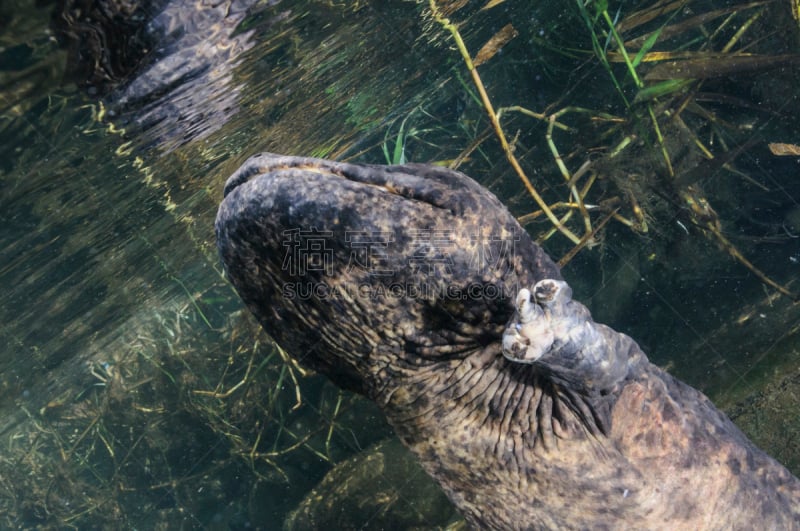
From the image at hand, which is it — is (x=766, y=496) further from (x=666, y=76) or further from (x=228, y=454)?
(x=228, y=454)

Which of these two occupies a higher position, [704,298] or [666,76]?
[666,76]

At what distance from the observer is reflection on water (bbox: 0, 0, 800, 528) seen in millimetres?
5254

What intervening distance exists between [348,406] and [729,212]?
5.86 meters

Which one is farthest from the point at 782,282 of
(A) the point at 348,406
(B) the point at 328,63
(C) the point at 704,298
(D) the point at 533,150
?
(B) the point at 328,63

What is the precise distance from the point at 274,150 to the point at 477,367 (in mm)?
7837

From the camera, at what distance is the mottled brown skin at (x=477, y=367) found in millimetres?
2176

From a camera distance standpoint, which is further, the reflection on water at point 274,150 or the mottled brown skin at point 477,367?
the reflection on water at point 274,150

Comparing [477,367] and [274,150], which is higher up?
[477,367]

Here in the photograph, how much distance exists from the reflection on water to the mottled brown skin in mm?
2437

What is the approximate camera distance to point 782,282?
744 cm

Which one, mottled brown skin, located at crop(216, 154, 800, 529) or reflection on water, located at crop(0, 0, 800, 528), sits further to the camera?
reflection on water, located at crop(0, 0, 800, 528)

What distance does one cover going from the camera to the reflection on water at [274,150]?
5254mm

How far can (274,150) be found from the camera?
955 cm

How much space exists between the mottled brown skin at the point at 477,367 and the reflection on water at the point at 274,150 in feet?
7.99
